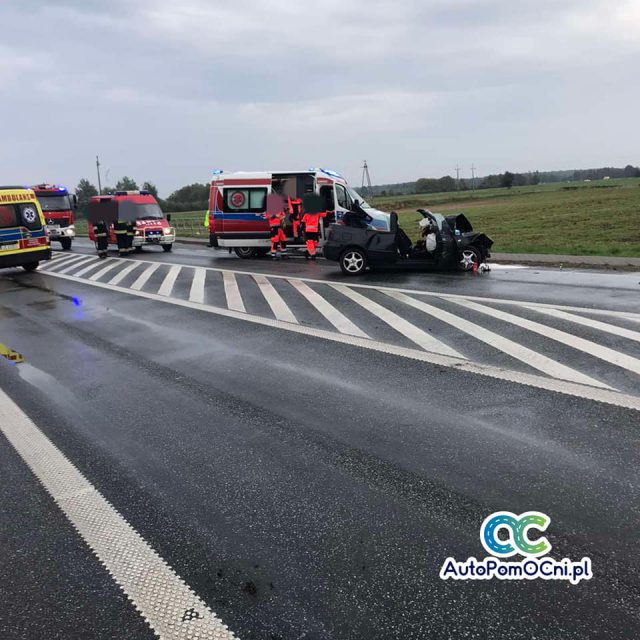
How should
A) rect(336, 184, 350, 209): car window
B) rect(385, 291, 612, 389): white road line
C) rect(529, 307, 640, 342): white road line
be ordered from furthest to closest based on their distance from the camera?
rect(336, 184, 350, 209): car window < rect(529, 307, 640, 342): white road line < rect(385, 291, 612, 389): white road line

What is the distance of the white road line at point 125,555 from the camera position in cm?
262

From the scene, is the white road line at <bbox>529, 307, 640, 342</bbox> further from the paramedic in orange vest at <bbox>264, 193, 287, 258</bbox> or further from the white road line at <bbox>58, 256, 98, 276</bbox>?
the white road line at <bbox>58, 256, 98, 276</bbox>

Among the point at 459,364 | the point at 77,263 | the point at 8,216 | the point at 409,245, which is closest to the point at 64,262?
the point at 77,263

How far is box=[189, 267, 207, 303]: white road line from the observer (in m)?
11.9

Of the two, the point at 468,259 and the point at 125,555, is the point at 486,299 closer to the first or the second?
the point at 468,259

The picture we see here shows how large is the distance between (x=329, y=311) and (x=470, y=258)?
556cm

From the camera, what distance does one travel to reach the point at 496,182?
439 ft

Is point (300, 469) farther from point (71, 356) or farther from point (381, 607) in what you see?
point (71, 356)

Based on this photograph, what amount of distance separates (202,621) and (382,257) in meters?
12.1

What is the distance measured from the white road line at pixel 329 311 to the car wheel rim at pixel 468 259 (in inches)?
159

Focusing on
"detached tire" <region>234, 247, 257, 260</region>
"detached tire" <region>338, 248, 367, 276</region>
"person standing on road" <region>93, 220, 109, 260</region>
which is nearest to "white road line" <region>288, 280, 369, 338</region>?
"detached tire" <region>338, 248, 367, 276</region>

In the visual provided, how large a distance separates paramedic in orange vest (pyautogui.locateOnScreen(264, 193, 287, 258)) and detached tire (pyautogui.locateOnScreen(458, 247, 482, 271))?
7243 mm

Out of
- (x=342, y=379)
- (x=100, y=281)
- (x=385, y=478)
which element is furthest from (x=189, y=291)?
(x=385, y=478)

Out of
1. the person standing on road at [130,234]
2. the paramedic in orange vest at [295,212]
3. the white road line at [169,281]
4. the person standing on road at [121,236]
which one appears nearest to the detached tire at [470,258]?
the paramedic in orange vest at [295,212]
